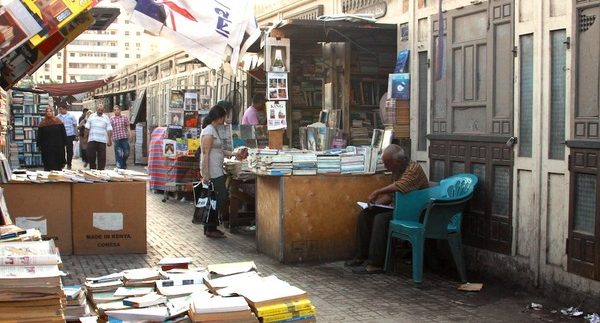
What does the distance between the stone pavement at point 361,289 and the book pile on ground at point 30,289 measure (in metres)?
2.83

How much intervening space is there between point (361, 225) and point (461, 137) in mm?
1430

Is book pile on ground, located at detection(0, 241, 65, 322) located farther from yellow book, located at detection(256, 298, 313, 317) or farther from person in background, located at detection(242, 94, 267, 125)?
person in background, located at detection(242, 94, 267, 125)

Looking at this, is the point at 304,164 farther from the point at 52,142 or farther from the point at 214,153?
the point at 52,142

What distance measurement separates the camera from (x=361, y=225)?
770 cm

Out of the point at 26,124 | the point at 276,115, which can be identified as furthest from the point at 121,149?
the point at 276,115

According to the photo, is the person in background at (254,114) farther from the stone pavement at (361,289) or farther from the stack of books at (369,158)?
the stack of books at (369,158)

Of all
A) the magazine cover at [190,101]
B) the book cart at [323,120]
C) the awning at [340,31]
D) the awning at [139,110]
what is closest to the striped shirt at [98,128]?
the magazine cover at [190,101]

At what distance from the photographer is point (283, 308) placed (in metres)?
3.62

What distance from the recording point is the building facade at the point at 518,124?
6.04 metres

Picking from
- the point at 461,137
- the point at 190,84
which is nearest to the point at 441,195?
the point at 461,137

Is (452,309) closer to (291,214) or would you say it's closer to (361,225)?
(361,225)

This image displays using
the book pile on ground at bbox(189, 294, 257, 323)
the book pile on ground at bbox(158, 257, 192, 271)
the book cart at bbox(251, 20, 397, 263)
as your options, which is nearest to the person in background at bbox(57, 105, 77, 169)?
the book cart at bbox(251, 20, 397, 263)

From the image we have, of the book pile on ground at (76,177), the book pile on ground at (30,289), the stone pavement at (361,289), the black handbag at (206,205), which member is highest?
the book pile on ground at (76,177)

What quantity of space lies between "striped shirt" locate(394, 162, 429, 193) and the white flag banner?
2.28 m
